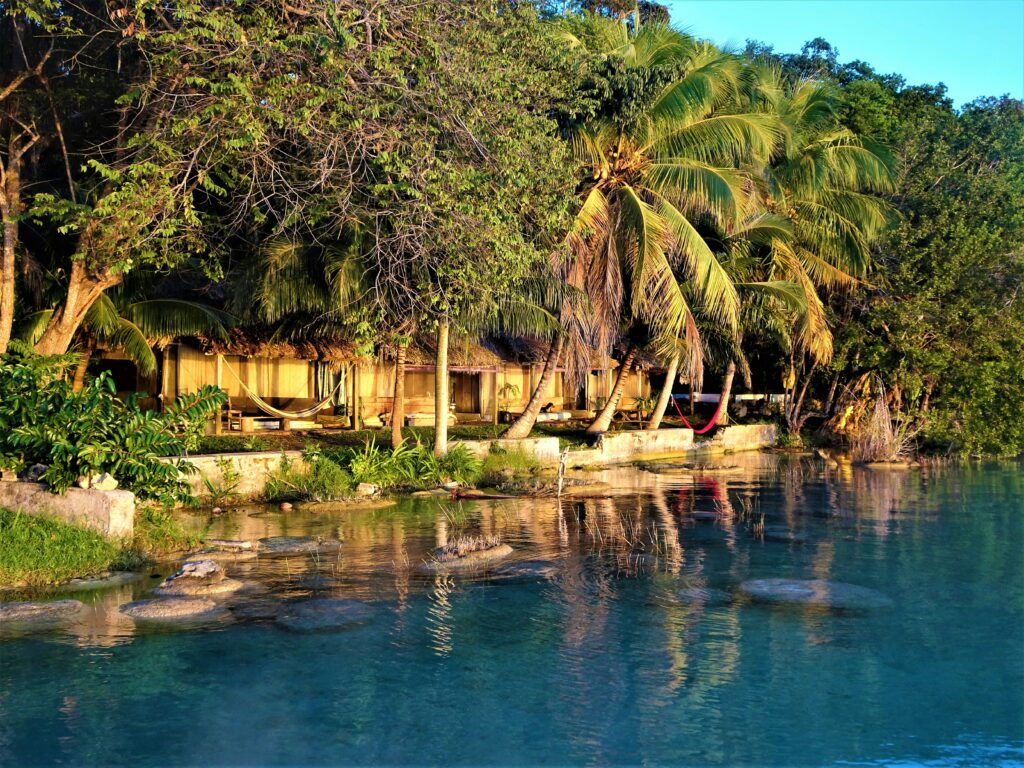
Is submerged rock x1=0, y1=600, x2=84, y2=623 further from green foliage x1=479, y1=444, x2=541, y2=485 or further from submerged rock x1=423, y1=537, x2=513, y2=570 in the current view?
green foliage x1=479, y1=444, x2=541, y2=485

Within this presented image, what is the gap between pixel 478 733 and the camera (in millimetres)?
5887

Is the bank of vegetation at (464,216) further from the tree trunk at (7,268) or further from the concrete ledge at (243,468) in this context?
the concrete ledge at (243,468)

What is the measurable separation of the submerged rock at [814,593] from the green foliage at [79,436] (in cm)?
597

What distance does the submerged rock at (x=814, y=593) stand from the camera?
8906 millimetres

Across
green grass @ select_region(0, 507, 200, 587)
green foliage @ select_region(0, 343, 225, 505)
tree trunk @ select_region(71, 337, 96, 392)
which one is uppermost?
tree trunk @ select_region(71, 337, 96, 392)

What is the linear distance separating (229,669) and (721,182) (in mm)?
14109

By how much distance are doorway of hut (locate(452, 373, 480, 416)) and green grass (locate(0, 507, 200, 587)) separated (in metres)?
16.0

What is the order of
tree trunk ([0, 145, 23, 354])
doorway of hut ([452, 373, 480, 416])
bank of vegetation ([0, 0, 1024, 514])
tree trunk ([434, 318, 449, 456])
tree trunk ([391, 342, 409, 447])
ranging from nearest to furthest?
bank of vegetation ([0, 0, 1024, 514]) < tree trunk ([0, 145, 23, 354]) < tree trunk ([434, 318, 449, 456]) < tree trunk ([391, 342, 409, 447]) < doorway of hut ([452, 373, 480, 416])

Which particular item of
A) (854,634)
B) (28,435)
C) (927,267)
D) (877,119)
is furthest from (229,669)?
(877,119)

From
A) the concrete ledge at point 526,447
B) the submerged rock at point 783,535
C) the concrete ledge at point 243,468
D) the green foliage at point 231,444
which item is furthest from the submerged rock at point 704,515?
the green foliage at point 231,444

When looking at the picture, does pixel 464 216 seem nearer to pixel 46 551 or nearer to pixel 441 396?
pixel 441 396

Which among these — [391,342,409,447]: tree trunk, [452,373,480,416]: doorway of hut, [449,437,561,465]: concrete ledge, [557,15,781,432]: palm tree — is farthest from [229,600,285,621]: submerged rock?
[452,373,480,416]: doorway of hut

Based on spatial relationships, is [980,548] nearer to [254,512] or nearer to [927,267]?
[254,512]

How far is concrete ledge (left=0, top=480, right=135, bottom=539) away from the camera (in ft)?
32.2
